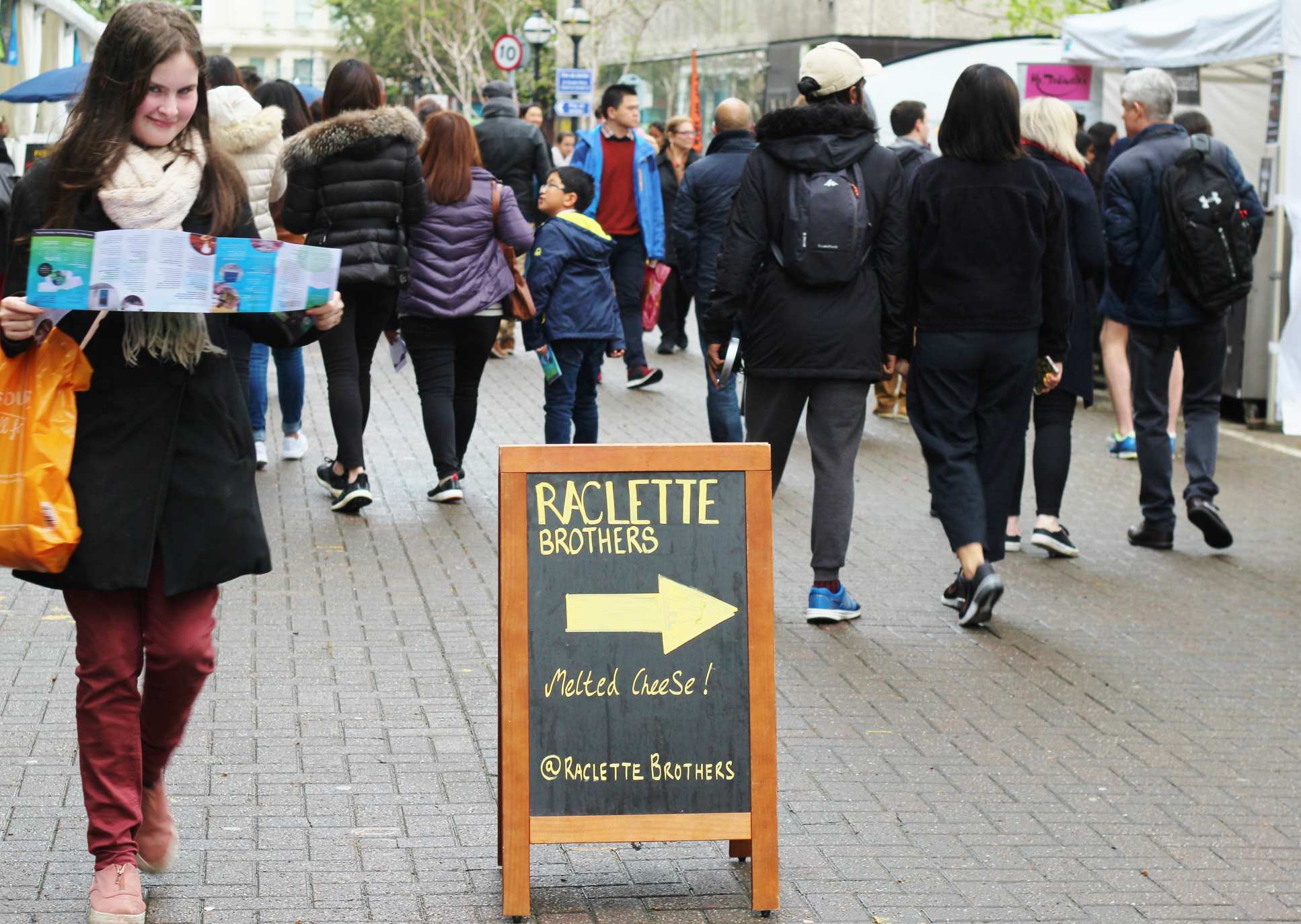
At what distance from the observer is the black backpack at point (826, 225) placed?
6.86 m

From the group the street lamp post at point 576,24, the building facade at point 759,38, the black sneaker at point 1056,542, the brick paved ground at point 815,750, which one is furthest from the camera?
the building facade at point 759,38

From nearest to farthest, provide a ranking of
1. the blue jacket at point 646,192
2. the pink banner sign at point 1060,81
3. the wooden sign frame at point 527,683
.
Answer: the wooden sign frame at point 527,683 → the blue jacket at point 646,192 → the pink banner sign at point 1060,81

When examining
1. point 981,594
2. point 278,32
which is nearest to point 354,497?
point 981,594

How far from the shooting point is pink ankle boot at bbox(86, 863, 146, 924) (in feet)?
13.3

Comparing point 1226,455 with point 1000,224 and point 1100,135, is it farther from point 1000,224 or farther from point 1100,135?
point 1000,224

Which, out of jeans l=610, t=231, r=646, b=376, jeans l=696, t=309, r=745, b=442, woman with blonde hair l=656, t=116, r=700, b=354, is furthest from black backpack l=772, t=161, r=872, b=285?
woman with blonde hair l=656, t=116, r=700, b=354

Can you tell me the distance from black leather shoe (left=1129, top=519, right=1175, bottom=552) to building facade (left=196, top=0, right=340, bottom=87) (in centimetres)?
10651

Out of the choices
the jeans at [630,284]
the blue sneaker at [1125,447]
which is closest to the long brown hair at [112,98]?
the blue sneaker at [1125,447]

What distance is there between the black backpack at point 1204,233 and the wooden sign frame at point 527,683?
5.25m

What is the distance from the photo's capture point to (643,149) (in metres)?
14.1

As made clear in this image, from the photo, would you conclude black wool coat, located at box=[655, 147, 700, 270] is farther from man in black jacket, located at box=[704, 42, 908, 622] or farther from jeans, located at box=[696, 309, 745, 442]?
man in black jacket, located at box=[704, 42, 908, 622]

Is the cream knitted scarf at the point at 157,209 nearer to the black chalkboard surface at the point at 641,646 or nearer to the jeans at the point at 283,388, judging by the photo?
the black chalkboard surface at the point at 641,646

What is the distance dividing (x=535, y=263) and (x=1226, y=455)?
16.0ft

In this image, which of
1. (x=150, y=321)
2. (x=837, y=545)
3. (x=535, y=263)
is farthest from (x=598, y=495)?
(x=535, y=263)
